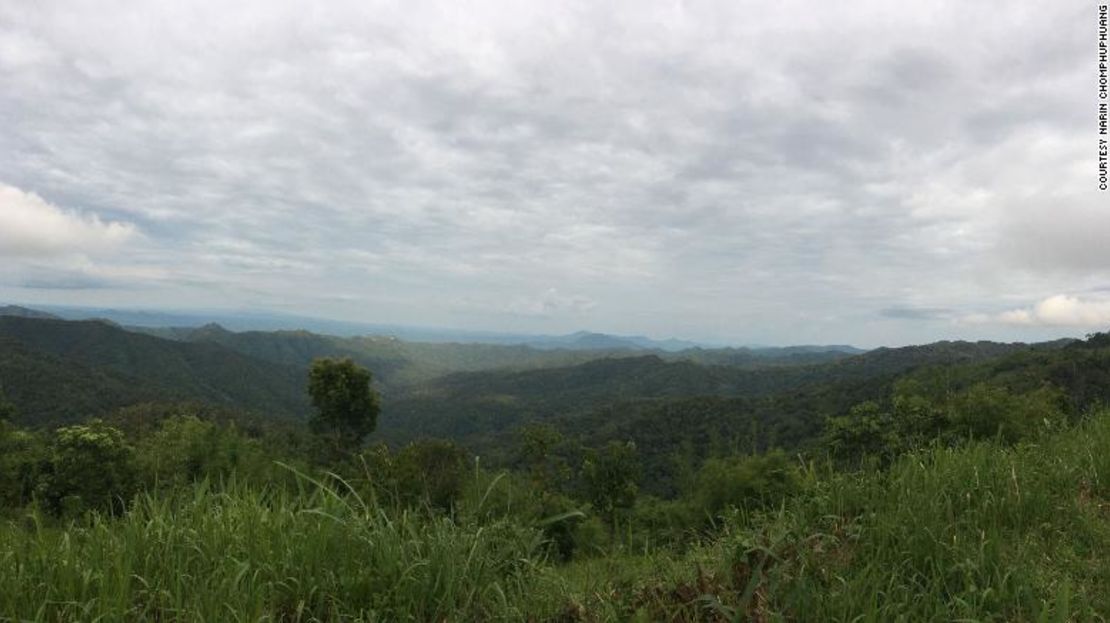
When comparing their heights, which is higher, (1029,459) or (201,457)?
(1029,459)

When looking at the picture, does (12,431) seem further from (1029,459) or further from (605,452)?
(1029,459)

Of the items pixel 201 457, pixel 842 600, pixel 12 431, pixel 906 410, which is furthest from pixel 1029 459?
pixel 12 431

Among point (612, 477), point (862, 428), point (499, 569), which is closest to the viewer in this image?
point (499, 569)

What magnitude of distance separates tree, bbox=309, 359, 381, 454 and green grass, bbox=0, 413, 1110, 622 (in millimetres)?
40294

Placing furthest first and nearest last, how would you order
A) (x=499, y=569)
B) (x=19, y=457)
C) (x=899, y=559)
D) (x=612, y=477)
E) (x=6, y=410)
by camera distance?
(x=612, y=477), (x=6, y=410), (x=19, y=457), (x=899, y=559), (x=499, y=569)

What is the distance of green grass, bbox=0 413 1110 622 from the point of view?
7.70 ft

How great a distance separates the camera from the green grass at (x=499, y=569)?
92.4 inches

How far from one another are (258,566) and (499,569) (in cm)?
99

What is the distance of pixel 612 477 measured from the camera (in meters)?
38.9

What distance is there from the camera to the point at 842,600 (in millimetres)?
2455

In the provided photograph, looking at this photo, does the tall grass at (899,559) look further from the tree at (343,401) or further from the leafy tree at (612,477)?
the tree at (343,401)

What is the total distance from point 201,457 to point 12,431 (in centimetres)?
1377

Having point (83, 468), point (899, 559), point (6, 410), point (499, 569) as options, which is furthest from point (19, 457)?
point (899, 559)

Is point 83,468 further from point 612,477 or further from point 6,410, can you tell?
point 612,477
